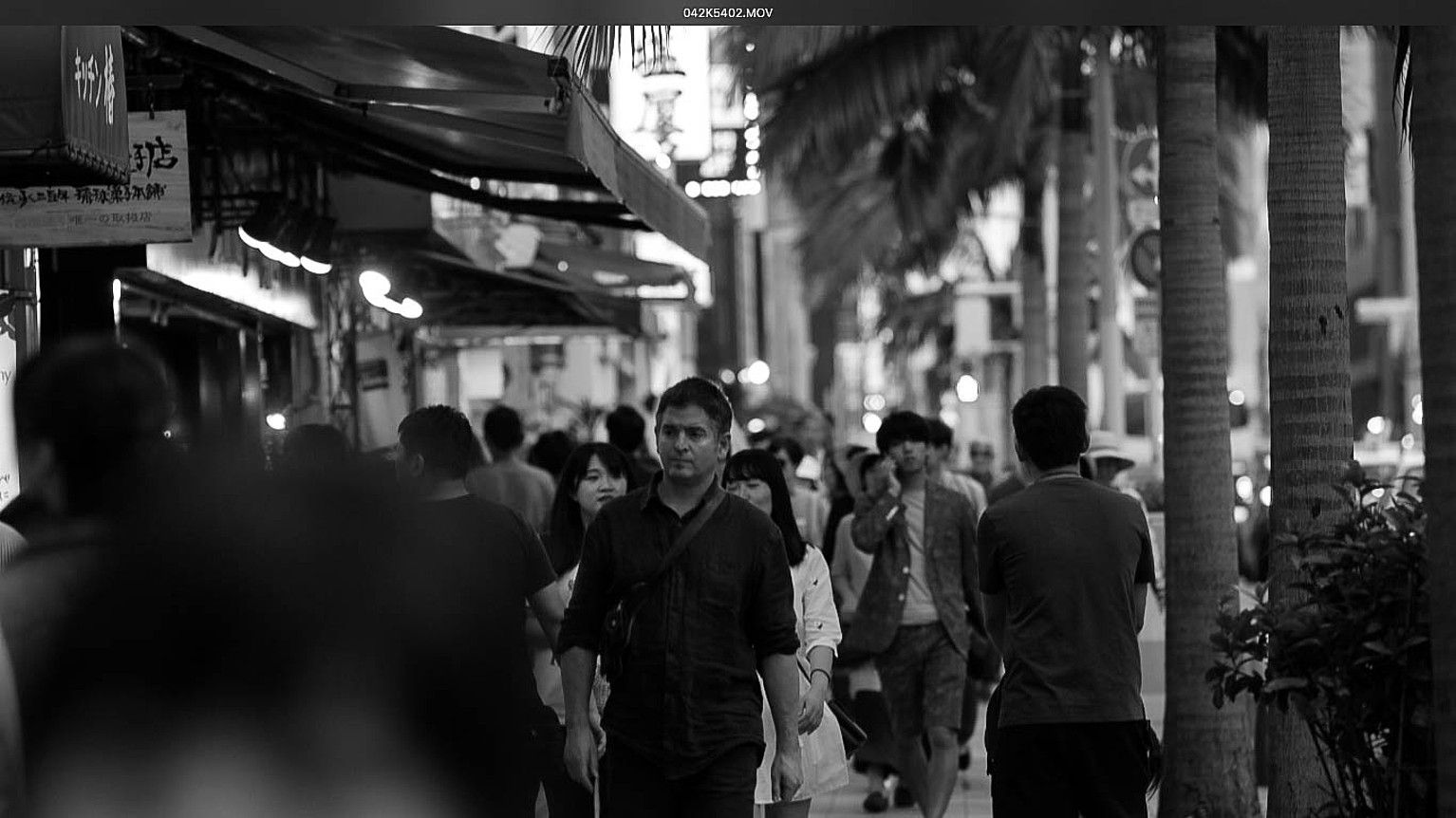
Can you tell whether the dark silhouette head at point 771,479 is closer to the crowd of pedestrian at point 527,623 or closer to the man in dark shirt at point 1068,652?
the crowd of pedestrian at point 527,623

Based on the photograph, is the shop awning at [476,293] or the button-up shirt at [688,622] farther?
the shop awning at [476,293]

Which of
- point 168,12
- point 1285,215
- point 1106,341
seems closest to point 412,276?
point 1106,341

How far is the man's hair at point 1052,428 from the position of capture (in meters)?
7.00

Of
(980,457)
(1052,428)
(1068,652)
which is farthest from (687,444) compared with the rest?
(980,457)

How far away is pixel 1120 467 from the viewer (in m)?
12.6

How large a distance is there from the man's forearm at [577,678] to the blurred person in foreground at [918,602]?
159 inches

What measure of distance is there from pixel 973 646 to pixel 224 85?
14.9ft

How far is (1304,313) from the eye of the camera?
7.61m

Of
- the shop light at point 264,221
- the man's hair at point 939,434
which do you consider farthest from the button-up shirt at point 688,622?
the man's hair at point 939,434

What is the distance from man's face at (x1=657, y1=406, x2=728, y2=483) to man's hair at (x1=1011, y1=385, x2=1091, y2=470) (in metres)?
1.02

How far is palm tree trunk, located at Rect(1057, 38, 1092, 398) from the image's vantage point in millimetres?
21047

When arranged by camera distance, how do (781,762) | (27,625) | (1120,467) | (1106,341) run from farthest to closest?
(1106,341) → (1120,467) → (781,762) → (27,625)

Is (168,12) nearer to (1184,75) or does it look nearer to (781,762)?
(781,762)

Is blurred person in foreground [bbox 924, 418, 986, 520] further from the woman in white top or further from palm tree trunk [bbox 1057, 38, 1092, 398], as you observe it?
palm tree trunk [bbox 1057, 38, 1092, 398]
